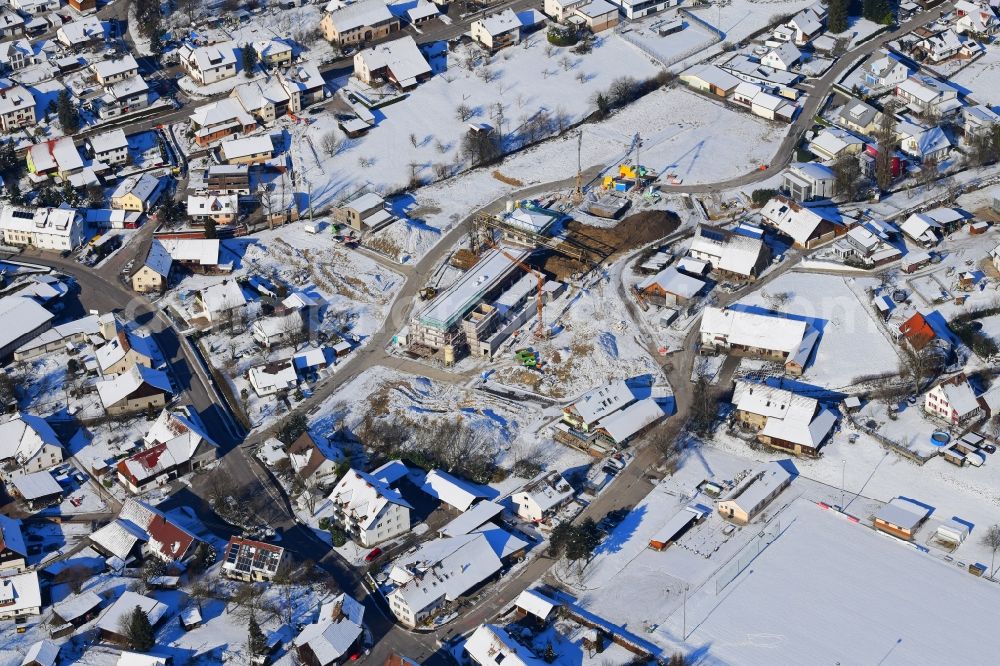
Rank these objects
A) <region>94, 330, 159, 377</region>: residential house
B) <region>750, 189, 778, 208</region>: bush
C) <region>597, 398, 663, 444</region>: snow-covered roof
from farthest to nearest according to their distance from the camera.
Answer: <region>750, 189, 778, 208</region>: bush, <region>94, 330, 159, 377</region>: residential house, <region>597, 398, 663, 444</region>: snow-covered roof

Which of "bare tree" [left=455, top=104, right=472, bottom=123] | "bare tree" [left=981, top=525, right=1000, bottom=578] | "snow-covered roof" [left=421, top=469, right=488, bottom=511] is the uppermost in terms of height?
"bare tree" [left=455, top=104, right=472, bottom=123]

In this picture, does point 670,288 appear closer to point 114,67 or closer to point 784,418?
point 784,418

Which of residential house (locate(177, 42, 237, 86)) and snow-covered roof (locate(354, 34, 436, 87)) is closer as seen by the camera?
snow-covered roof (locate(354, 34, 436, 87))

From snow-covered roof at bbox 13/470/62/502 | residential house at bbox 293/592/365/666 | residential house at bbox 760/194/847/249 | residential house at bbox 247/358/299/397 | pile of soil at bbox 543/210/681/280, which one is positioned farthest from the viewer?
residential house at bbox 760/194/847/249

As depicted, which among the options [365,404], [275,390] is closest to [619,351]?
[365,404]

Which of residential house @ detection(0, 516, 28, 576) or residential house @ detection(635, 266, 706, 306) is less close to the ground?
residential house @ detection(635, 266, 706, 306)

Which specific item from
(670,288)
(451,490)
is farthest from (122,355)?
(670,288)

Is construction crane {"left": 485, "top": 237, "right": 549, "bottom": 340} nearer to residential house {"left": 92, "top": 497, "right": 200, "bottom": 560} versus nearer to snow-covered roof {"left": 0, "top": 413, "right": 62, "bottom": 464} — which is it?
residential house {"left": 92, "top": 497, "right": 200, "bottom": 560}

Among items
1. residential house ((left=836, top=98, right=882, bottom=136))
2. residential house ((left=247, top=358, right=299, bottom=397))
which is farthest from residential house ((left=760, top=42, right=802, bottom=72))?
residential house ((left=247, top=358, right=299, bottom=397))

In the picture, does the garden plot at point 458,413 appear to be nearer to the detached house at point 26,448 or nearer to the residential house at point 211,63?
the detached house at point 26,448
